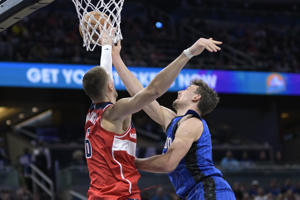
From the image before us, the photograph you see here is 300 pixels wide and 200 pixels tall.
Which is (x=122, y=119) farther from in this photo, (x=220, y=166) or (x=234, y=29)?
(x=234, y=29)

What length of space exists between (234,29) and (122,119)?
66.7 feet

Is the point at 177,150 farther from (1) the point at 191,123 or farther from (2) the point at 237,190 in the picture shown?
(2) the point at 237,190

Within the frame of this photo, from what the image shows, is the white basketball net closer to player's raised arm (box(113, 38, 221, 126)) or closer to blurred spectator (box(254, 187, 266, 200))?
player's raised arm (box(113, 38, 221, 126))

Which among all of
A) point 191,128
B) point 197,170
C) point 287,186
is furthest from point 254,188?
point 191,128

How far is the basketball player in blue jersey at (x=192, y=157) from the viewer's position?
3.77 meters

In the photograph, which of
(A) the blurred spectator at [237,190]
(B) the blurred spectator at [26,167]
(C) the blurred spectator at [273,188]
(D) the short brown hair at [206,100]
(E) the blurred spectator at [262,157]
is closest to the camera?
(D) the short brown hair at [206,100]

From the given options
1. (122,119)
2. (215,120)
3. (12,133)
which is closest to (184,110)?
(122,119)

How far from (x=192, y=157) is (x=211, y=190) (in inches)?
12.1

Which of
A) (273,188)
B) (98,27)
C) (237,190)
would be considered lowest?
(273,188)

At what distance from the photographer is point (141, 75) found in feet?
57.4

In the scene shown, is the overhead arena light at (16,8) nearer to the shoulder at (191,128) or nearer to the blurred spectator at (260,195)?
the shoulder at (191,128)

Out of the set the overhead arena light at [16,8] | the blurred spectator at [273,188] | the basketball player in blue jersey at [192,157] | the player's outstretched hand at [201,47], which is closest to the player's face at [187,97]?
the basketball player in blue jersey at [192,157]

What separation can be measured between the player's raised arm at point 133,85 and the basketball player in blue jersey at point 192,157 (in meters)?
0.37

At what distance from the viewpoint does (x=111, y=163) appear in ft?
11.9
